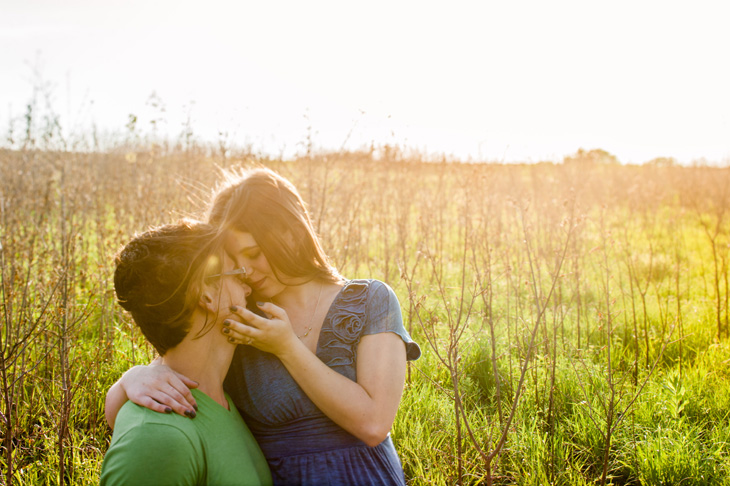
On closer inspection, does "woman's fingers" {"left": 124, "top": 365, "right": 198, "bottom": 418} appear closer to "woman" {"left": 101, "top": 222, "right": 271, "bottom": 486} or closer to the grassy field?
"woman" {"left": 101, "top": 222, "right": 271, "bottom": 486}

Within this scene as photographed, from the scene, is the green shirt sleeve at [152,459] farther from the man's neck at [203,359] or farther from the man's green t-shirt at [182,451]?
the man's neck at [203,359]

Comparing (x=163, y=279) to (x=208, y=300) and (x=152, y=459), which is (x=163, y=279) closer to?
(x=208, y=300)

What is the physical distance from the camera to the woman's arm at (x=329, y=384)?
1364 mm

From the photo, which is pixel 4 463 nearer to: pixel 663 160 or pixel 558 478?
pixel 558 478

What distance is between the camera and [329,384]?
1.39 metres

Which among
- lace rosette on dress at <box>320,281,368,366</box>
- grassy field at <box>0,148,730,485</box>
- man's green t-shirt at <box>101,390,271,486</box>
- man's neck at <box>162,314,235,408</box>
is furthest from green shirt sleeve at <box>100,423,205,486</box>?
grassy field at <box>0,148,730,485</box>

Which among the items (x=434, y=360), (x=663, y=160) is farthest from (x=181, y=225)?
(x=663, y=160)

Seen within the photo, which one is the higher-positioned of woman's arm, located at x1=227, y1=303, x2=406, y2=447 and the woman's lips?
the woman's lips

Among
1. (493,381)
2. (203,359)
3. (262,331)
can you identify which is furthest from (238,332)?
(493,381)

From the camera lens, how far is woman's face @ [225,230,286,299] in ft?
5.19

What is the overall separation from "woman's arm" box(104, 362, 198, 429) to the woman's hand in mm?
182

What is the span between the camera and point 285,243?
1622mm

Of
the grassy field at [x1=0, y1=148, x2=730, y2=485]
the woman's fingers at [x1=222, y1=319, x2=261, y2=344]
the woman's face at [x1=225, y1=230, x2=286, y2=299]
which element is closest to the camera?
the woman's fingers at [x1=222, y1=319, x2=261, y2=344]

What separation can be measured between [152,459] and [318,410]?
1.70ft
